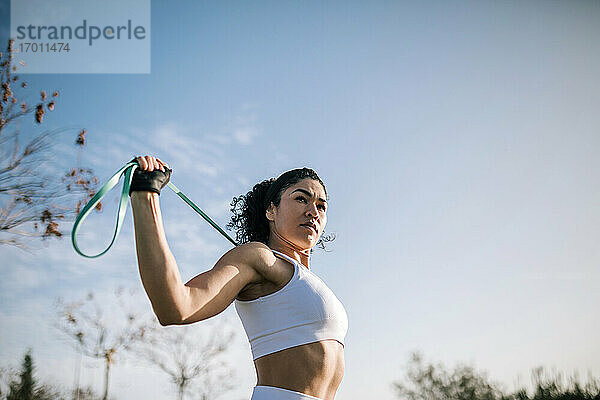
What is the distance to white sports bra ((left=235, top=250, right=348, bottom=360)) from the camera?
187 cm

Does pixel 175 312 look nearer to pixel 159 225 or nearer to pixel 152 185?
pixel 159 225

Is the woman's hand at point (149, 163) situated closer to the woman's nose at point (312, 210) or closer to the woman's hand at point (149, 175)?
the woman's hand at point (149, 175)

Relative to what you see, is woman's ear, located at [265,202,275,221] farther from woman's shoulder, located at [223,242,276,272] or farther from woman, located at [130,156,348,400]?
woman's shoulder, located at [223,242,276,272]

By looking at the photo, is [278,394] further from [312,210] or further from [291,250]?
[312,210]

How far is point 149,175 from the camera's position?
4.76ft

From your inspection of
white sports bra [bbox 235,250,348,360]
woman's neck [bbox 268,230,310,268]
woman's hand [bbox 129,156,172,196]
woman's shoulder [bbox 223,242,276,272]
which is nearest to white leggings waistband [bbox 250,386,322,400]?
white sports bra [bbox 235,250,348,360]

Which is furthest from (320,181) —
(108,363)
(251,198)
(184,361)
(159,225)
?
(184,361)

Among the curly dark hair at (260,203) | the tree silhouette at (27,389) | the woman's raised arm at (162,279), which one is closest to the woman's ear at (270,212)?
the curly dark hair at (260,203)

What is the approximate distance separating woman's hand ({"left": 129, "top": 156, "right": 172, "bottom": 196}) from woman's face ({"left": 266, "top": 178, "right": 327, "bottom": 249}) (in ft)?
2.94

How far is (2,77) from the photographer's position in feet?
19.4

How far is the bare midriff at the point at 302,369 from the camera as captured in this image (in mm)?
1834

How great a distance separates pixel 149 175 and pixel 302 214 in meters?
1.02

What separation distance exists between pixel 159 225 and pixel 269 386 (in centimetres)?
76

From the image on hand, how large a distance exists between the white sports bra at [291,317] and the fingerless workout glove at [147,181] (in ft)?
2.03
